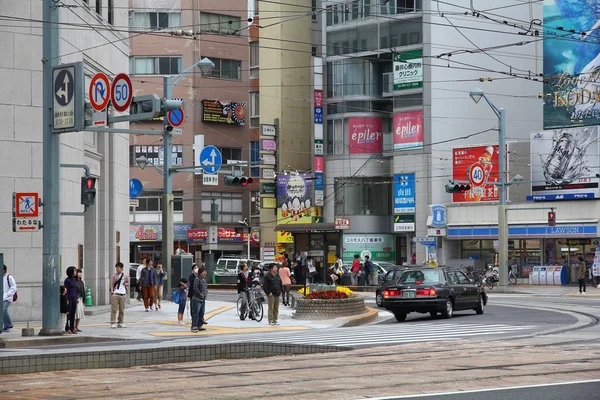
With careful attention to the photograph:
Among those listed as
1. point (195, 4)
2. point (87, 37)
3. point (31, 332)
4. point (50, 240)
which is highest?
point (195, 4)

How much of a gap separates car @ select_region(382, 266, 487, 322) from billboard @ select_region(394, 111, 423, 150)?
38517mm

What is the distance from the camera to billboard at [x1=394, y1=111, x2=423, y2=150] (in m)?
70.9

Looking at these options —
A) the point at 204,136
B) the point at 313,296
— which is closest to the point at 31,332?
the point at 313,296

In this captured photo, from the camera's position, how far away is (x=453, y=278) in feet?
105

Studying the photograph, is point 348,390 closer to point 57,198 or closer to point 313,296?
point 57,198

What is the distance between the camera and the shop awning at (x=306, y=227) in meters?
74.1

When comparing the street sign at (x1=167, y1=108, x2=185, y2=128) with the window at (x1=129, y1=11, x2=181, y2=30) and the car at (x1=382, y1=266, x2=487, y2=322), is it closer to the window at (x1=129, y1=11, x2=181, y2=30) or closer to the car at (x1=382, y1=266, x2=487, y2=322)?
the car at (x1=382, y1=266, x2=487, y2=322)

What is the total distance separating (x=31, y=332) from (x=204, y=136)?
5614cm

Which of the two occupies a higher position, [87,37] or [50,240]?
[87,37]

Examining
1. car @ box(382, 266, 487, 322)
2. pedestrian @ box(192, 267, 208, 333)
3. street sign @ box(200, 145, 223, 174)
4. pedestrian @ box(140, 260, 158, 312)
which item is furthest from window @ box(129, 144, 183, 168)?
pedestrian @ box(192, 267, 208, 333)

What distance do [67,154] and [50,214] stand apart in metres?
8.63

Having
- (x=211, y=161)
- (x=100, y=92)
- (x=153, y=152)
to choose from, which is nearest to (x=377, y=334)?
(x=100, y=92)

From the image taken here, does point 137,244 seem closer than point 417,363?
No

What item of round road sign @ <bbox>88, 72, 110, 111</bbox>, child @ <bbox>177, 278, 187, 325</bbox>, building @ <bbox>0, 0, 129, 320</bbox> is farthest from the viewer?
child @ <bbox>177, 278, 187, 325</bbox>
